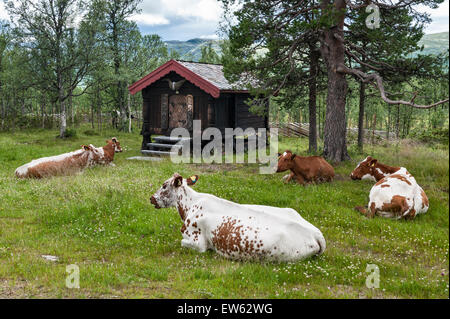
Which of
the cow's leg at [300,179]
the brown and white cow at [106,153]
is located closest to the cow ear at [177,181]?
the cow's leg at [300,179]

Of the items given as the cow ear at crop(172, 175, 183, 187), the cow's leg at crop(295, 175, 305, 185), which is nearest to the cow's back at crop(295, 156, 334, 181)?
the cow's leg at crop(295, 175, 305, 185)

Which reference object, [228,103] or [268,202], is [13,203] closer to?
[268,202]

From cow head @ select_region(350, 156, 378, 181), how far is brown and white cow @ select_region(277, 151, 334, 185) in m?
1.06

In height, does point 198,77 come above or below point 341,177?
above

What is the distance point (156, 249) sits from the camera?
6895mm

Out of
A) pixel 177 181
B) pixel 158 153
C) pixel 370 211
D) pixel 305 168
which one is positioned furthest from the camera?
pixel 158 153

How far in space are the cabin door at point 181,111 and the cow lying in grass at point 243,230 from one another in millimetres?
14220

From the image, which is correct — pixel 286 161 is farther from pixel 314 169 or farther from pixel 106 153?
pixel 106 153

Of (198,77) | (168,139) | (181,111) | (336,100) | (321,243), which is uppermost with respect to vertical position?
(198,77)

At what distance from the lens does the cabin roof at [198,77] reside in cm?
1914

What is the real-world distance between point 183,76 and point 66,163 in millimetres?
7867

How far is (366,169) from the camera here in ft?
36.6

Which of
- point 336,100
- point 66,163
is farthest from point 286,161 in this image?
point 66,163

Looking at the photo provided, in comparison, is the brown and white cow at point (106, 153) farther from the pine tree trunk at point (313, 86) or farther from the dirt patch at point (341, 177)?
the dirt patch at point (341, 177)
